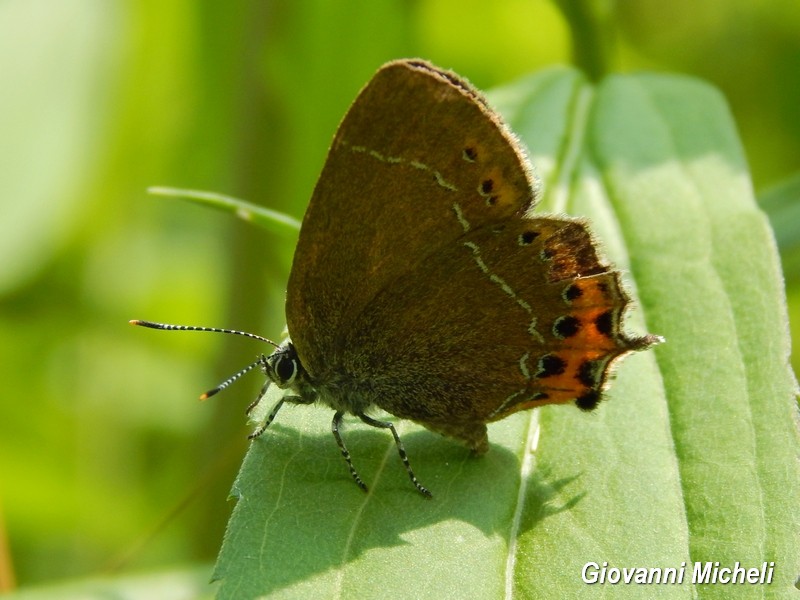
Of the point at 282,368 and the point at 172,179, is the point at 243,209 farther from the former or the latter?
the point at 172,179

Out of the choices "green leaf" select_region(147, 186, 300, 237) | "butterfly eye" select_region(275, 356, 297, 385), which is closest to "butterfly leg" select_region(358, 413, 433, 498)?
"butterfly eye" select_region(275, 356, 297, 385)

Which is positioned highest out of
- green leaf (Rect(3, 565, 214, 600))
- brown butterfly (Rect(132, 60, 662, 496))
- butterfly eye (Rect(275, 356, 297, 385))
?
brown butterfly (Rect(132, 60, 662, 496))

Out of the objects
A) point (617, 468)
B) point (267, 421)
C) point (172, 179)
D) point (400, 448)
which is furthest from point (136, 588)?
point (172, 179)

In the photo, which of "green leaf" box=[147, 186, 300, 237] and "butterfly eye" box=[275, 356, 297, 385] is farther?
"butterfly eye" box=[275, 356, 297, 385]

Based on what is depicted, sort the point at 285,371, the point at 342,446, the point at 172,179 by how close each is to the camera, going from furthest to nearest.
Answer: the point at 172,179
the point at 285,371
the point at 342,446

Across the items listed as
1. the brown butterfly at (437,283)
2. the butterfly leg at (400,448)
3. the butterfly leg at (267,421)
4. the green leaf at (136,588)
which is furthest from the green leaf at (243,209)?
the green leaf at (136,588)

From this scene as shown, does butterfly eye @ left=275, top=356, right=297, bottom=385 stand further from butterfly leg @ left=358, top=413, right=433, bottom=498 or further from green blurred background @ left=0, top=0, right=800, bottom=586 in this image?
green blurred background @ left=0, top=0, right=800, bottom=586
